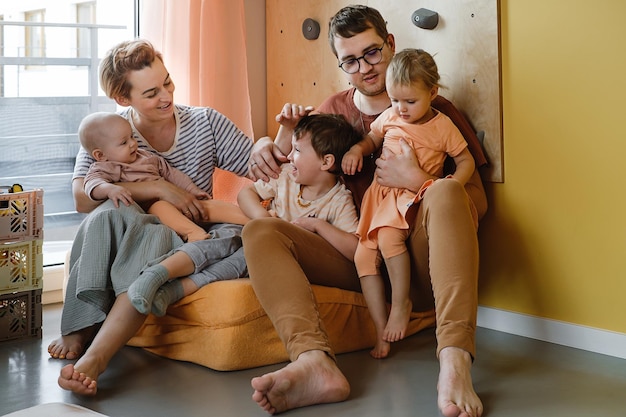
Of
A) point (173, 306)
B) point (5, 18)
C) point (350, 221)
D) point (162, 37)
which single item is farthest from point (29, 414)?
point (5, 18)

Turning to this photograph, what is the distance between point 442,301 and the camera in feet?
6.40

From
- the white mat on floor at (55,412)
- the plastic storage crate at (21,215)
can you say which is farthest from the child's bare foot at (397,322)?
the plastic storage crate at (21,215)

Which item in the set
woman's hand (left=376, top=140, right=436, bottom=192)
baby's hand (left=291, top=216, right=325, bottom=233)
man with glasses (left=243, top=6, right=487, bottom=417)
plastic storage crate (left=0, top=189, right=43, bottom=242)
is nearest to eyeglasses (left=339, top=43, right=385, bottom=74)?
man with glasses (left=243, top=6, right=487, bottom=417)

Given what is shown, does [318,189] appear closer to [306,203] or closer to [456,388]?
[306,203]

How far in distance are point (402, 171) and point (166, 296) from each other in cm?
76

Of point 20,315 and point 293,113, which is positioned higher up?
point 293,113

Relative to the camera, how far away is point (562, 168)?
2357mm

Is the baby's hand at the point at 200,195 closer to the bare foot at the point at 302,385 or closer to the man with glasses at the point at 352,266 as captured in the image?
the man with glasses at the point at 352,266

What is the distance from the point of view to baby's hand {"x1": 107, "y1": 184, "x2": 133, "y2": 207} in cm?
238

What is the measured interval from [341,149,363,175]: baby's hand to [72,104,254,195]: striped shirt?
537 millimetres

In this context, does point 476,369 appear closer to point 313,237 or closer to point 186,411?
point 313,237

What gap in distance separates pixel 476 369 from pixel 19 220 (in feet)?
4.86

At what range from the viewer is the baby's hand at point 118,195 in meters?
2.38

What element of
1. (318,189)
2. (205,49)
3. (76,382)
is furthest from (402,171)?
(205,49)
